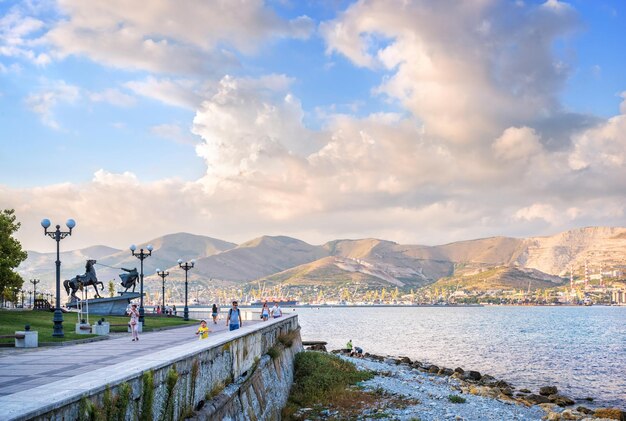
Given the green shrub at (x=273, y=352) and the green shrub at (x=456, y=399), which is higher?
the green shrub at (x=273, y=352)

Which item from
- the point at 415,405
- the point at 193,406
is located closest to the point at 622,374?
the point at 415,405

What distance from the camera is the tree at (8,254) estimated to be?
1900 inches

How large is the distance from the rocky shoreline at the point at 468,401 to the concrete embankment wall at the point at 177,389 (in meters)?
7.40

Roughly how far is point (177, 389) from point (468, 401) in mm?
22486

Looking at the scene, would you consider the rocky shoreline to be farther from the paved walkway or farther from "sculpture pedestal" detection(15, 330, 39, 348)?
"sculpture pedestal" detection(15, 330, 39, 348)

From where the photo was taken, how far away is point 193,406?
1208 cm

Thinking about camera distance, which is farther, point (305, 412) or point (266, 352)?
point (305, 412)

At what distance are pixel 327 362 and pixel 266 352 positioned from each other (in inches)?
556

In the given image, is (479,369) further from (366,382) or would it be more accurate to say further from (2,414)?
(2,414)

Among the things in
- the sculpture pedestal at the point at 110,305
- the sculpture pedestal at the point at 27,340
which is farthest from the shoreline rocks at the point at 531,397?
the sculpture pedestal at the point at 110,305

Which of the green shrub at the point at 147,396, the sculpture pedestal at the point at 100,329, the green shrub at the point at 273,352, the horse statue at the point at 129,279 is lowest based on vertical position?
the green shrub at the point at 273,352

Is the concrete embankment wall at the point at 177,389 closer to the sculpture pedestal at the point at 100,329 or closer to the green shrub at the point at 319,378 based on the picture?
the green shrub at the point at 319,378

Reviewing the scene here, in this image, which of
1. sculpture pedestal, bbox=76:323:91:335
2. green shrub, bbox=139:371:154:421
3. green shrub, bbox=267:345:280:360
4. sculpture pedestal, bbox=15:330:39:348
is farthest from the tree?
green shrub, bbox=139:371:154:421

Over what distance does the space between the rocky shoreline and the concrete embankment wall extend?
7399mm
